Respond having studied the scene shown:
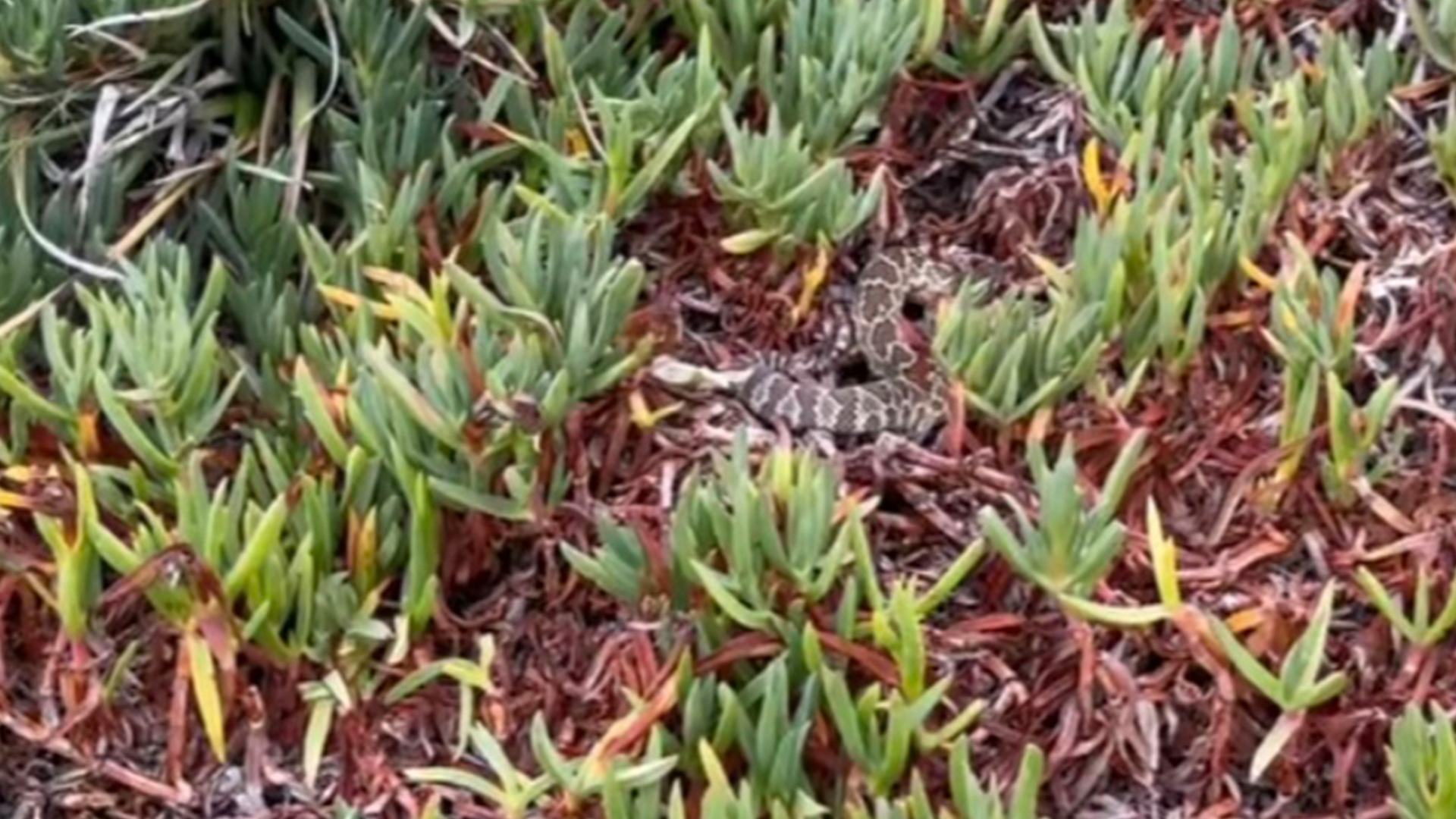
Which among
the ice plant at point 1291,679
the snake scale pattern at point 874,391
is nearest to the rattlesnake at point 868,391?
the snake scale pattern at point 874,391

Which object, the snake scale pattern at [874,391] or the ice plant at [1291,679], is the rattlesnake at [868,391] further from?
the ice plant at [1291,679]

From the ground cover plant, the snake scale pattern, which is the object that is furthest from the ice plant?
the snake scale pattern

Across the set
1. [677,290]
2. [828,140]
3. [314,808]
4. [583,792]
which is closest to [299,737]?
[314,808]

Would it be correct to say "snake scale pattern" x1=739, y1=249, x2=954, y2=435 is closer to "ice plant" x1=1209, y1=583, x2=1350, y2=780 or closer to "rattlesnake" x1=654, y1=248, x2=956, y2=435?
"rattlesnake" x1=654, y1=248, x2=956, y2=435

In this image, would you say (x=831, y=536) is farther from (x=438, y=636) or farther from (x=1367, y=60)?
(x=1367, y=60)

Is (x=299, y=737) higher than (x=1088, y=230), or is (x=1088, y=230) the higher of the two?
(x=1088, y=230)

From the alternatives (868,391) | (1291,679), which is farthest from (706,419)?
(1291,679)
